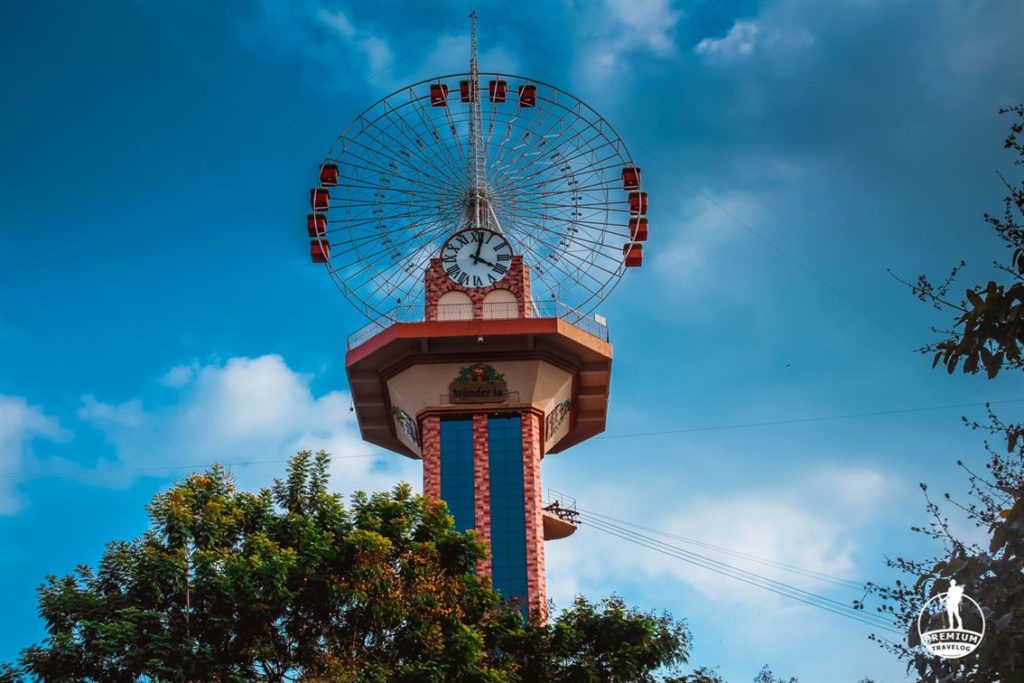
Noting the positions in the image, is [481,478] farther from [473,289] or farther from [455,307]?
[473,289]

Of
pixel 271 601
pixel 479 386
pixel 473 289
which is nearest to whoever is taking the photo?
pixel 271 601

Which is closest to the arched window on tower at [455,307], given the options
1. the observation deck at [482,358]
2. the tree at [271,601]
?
the observation deck at [482,358]

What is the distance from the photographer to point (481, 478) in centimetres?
5200

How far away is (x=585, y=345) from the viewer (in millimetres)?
53156

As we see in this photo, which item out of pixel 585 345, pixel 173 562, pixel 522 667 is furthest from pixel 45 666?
pixel 585 345

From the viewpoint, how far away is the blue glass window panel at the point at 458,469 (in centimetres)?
5131

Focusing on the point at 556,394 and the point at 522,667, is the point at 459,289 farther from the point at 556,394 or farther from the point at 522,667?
the point at 522,667

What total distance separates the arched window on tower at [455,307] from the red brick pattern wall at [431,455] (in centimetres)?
431

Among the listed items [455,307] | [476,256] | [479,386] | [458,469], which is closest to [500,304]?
[455,307]

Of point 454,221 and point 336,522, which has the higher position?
point 454,221

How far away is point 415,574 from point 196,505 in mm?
5597

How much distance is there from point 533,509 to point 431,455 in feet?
15.3

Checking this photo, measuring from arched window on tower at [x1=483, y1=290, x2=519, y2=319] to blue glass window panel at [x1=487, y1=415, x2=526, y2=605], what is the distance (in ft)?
14.1

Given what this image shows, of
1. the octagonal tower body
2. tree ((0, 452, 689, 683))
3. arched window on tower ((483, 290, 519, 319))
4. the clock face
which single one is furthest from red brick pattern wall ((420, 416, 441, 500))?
tree ((0, 452, 689, 683))
